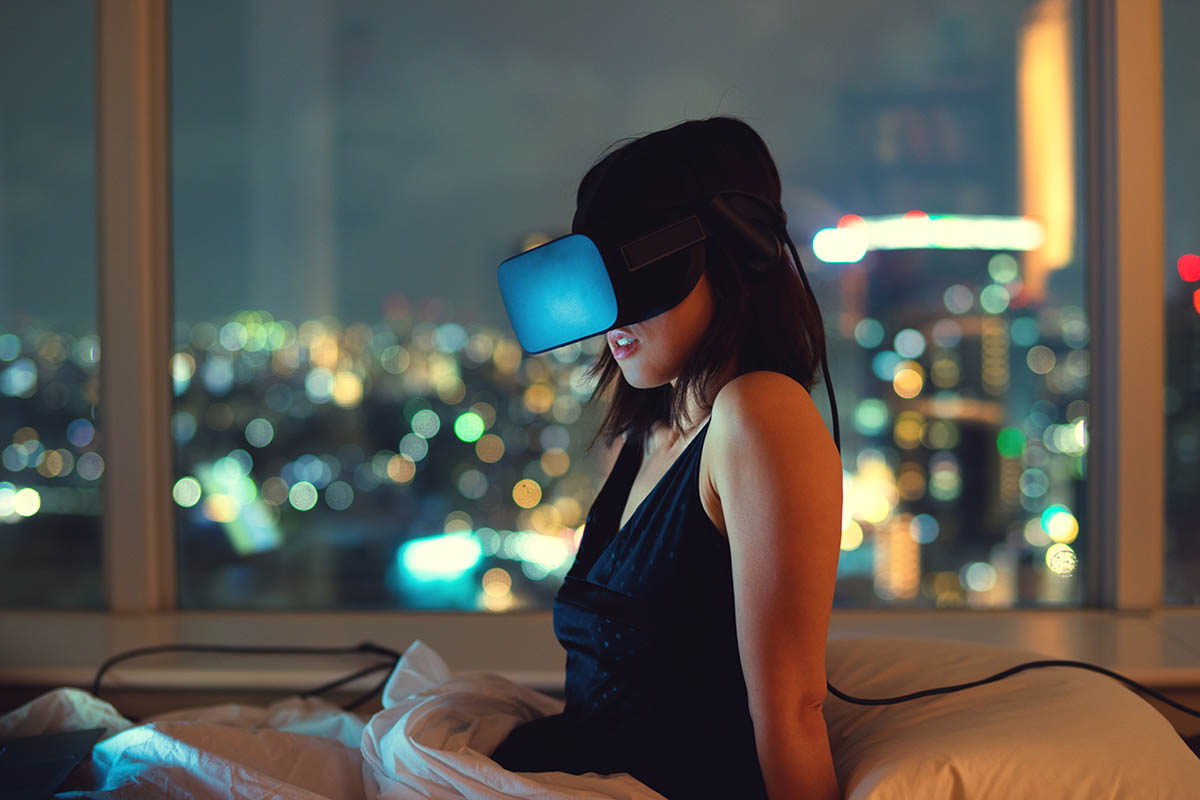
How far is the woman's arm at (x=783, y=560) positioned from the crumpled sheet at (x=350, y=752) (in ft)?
0.54

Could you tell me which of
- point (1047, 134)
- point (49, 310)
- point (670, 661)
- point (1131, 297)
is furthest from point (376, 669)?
point (1047, 134)

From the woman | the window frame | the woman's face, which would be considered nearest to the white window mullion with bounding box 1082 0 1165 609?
Result: the window frame

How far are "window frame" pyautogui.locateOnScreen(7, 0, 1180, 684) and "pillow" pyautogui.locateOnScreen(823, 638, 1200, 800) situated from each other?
0.57 meters

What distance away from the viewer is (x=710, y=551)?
82cm

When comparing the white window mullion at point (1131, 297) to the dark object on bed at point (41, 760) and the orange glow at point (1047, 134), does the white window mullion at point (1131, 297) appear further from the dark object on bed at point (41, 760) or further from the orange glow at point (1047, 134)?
the dark object on bed at point (41, 760)

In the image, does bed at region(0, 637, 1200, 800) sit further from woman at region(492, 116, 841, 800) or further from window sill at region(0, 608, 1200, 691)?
window sill at region(0, 608, 1200, 691)

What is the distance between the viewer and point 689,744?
0.84m

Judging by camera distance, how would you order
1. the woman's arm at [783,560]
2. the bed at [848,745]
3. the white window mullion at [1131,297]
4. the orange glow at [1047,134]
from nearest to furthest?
the woman's arm at [783,560] < the bed at [848,745] < the white window mullion at [1131,297] < the orange glow at [1047,134]

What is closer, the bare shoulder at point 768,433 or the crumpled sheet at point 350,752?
the bare shoulder at point 768,433

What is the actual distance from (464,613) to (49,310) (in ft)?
3.71

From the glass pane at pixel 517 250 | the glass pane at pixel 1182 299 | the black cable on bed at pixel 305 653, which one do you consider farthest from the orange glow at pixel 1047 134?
the black cable on bed at pixel 305 653

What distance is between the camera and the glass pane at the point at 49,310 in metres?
1.85

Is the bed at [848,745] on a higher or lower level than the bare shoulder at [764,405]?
lower

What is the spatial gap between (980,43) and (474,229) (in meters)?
1.17
